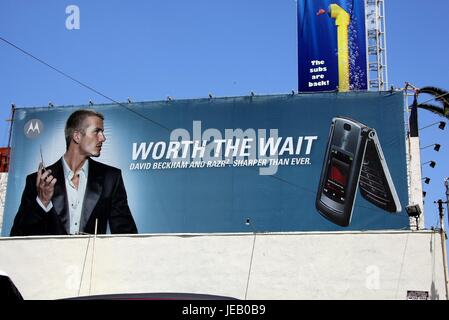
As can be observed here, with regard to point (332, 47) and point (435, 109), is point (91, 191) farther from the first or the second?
point (435, 109)

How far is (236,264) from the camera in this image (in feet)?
64.5

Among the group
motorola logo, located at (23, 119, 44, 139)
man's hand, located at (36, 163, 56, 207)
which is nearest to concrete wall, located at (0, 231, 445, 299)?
man's hand, located at (36, 163, 56, 207)

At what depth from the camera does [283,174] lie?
26.7m

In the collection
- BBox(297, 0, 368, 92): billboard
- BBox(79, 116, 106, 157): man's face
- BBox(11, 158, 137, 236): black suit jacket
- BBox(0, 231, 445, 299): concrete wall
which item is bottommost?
BBox(0, 231, 445, 299): concrete wall

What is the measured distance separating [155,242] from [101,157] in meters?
9.31

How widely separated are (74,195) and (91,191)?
0.80 metres

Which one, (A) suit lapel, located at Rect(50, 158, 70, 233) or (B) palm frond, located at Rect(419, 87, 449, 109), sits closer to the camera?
(A) suit lapel, located at Rect(50, 158, 70, 233)

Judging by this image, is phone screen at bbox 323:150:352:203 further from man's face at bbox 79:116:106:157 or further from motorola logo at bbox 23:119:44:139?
motorola logo at bbox 23:119:44:139

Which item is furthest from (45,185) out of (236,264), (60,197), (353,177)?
(353,177)

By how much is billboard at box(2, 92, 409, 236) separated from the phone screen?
0.14 feet

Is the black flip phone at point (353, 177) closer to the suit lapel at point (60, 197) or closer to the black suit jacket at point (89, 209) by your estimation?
the black suit jacket at point (89, 209)

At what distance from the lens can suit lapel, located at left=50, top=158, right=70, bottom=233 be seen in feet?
91.2
